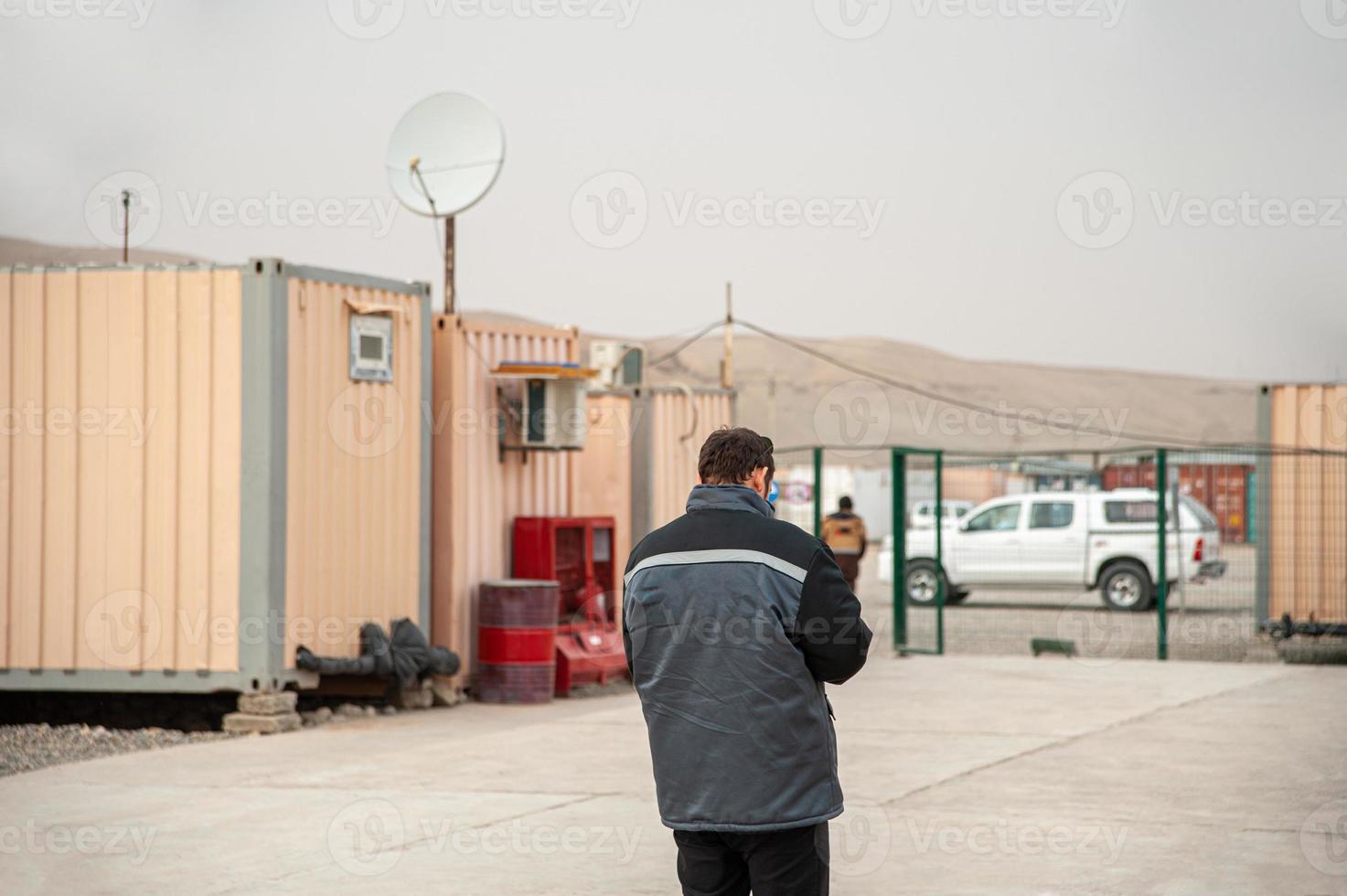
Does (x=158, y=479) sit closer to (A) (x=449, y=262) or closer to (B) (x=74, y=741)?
(B) (x=74, y=741)

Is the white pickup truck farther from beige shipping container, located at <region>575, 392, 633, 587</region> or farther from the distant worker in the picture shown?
beige shipping container, located at <region>575, 392, 633, 587</region>

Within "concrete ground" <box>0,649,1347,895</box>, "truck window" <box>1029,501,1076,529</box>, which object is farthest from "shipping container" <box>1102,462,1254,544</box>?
"concrete ground" <box>0,649,1347,895</box>

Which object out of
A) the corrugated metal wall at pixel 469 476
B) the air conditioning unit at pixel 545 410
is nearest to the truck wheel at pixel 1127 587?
the corrugated metal wall at pixel 469 476

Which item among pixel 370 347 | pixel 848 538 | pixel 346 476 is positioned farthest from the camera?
pixel 848 538

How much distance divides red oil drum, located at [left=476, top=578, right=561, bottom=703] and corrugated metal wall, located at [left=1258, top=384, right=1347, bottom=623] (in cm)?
878

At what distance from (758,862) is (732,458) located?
42.6 inches

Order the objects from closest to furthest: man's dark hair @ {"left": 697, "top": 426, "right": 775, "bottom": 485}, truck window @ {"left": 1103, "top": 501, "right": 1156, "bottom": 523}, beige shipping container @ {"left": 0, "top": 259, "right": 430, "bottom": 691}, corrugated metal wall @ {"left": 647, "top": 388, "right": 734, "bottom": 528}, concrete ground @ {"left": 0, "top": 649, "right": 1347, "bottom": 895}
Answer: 1. man's dark hair @ {"left": 697, "top": 426, "right": 775, "bottom": 485}
2. concrete ground @ {"left": 0, "top": 649, "right": 1347, "bottom": 895}
3. beige shipping container @ {"left": 0, "top": 259, "right": 430, "bottom": 691}
4. corrugated metal wall @ {"left": 647, "top": 388, "right": 734, "bottom": 528}
5. truck window @ {"left": 1103, "top": 501, "right": 1156, "bottom": 523}

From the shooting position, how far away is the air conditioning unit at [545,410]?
46.0 ft

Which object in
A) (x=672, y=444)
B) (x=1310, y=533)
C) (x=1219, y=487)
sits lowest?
(x=1310, y=533)

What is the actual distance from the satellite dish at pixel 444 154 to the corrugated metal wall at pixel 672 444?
301 centimetres

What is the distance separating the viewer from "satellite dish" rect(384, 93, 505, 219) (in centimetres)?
1452

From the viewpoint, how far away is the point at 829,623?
429 centimetres

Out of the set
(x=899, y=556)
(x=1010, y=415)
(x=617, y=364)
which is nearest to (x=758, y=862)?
(x=617, y=364)

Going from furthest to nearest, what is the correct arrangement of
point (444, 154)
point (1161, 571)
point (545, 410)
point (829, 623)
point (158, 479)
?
point (1161, 571) → point (444, 154) → point (545, 410) → point (158, 479) → point (829, 623)
